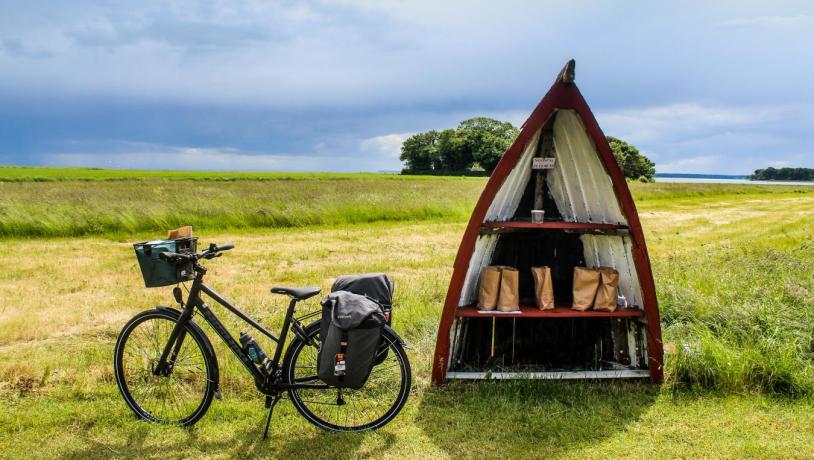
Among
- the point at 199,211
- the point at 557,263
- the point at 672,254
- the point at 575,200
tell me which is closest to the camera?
the point at 575,200

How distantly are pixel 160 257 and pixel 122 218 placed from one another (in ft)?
44.2

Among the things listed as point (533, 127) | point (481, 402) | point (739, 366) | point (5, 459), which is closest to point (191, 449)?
point (5, 459)

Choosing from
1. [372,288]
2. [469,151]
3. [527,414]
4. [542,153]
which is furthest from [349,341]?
[469,151]

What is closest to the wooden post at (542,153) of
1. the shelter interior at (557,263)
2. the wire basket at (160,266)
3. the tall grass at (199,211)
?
the shelter interior at (557,263)

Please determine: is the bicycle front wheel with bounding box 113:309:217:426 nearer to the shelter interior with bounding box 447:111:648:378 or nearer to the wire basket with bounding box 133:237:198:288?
the wire basket with bounding box 133:237:198:288

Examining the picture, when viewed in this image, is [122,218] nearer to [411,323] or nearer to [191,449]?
[411,323]

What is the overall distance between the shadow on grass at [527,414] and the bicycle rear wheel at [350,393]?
0.36 metres

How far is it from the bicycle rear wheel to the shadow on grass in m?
0.36

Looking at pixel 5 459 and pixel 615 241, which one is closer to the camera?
pixel 5 459

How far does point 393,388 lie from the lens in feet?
16.7

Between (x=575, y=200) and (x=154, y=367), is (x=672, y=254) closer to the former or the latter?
(x=575, y=200)

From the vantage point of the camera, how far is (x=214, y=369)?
453cm

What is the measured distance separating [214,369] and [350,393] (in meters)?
1.14

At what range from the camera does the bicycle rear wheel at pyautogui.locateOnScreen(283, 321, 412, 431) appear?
14.4 ft
